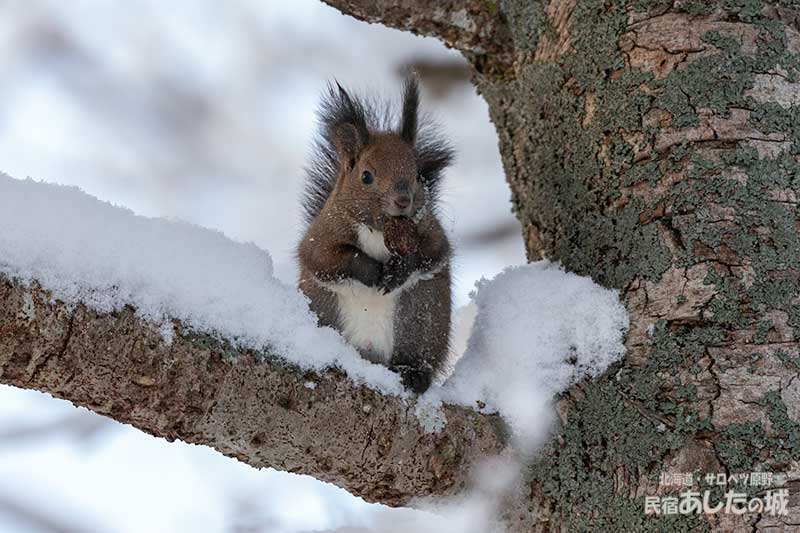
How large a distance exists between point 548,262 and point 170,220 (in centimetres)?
90

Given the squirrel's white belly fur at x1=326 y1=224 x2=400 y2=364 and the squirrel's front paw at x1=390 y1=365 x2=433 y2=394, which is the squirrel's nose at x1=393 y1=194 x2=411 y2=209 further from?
the squirrel's front paw at x1=390 y1=365 x2=433 y2=394

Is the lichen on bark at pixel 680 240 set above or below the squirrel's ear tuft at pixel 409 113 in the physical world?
below

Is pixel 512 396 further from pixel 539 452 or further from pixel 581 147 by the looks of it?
pixel 581 147

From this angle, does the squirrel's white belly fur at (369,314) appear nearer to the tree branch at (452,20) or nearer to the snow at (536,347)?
the snow at (536,347)

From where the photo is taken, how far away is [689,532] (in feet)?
5.32

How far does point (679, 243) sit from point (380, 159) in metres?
0.94

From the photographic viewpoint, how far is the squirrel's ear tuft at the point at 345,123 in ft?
8.38

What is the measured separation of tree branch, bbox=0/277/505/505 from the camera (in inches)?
55.2

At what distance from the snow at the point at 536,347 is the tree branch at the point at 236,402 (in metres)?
0.08

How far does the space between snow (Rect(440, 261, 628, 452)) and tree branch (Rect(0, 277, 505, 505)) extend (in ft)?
0.25

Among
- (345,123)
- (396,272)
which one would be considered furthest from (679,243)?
(345,123)

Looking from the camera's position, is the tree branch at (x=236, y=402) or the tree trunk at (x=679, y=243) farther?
the tree trunk at (x=679, y=243)

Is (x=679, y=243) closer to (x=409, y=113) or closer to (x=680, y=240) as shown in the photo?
(x=680, y=240)

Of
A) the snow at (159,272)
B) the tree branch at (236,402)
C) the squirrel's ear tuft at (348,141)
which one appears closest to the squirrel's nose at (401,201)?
the squirrel's ear tuft at (348,141)
